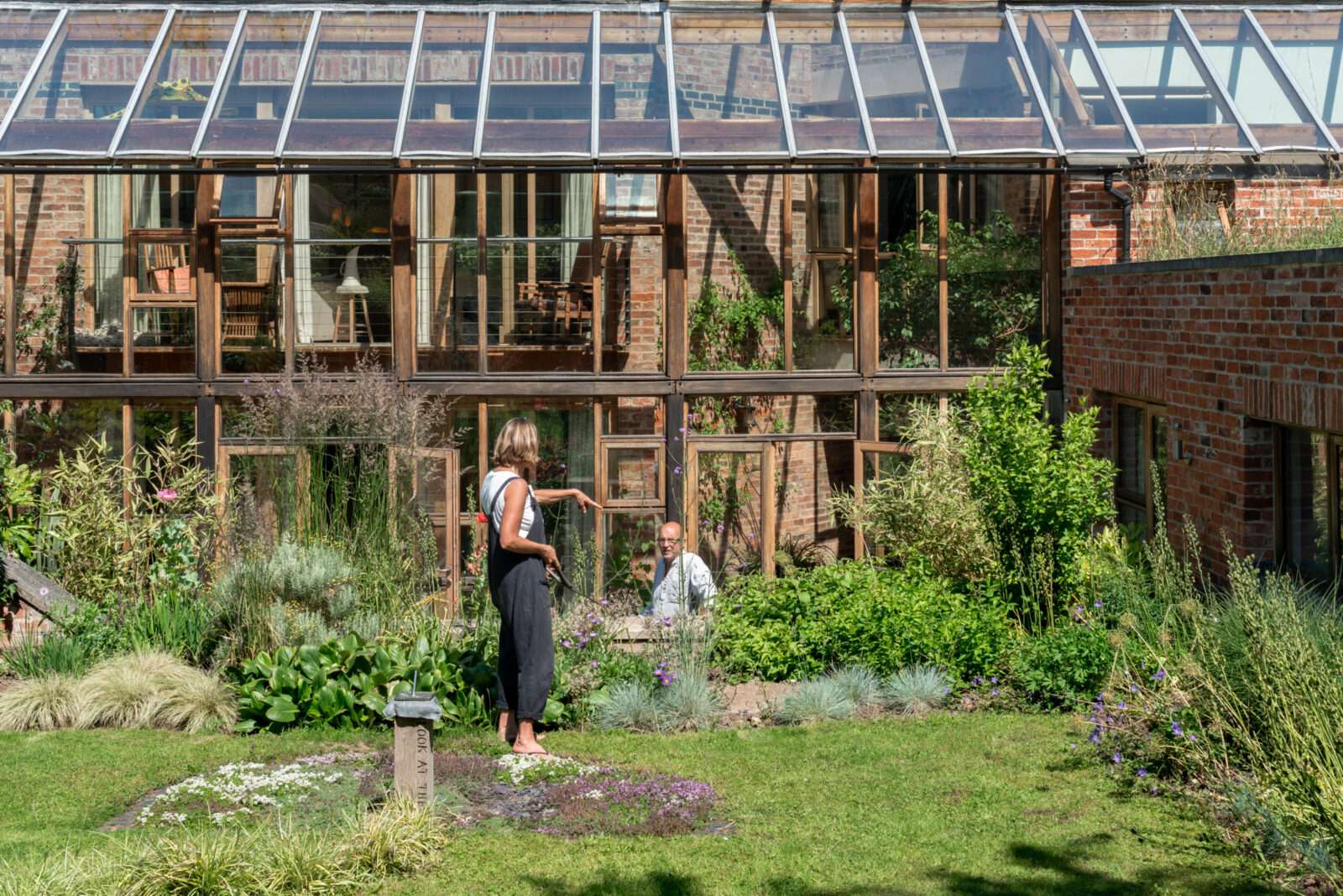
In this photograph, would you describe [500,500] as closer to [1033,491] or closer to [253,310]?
[1033,491]

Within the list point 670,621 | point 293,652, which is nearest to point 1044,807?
point 670,621

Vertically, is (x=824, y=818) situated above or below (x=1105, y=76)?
below

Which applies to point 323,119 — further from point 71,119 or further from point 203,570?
point 203,570

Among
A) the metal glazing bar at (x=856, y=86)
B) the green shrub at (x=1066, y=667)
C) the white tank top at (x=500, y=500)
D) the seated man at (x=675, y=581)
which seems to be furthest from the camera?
the metal glazing bar at (x=856, y=86)

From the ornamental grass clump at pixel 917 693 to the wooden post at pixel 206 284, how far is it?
6.33 meters

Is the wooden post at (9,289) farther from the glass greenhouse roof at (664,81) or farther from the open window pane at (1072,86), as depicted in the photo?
the open window pane at (1072,86)

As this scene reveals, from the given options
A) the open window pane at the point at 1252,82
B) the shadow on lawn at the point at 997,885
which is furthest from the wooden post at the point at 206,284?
the open window pane at the point at 1252,82

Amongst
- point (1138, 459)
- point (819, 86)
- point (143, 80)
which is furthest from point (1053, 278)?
point (143, 80)

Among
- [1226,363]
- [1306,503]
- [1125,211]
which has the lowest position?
[1306,503]

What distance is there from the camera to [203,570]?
419 inches

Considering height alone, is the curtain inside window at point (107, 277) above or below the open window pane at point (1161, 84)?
below

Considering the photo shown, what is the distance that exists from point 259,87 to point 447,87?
153 centimetres

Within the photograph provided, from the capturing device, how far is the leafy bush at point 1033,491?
8961 millimetres

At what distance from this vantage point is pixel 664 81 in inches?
490
